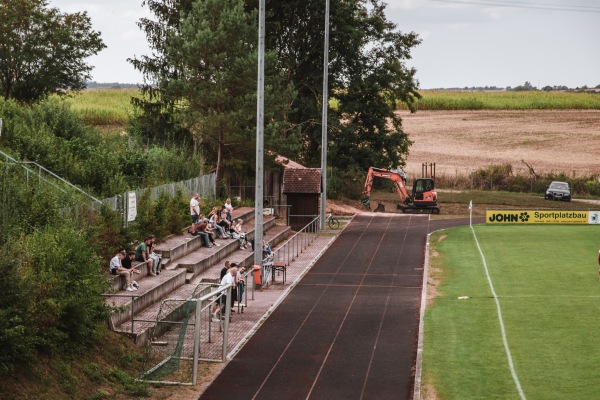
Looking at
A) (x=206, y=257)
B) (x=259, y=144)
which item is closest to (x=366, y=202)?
(x=206, y=257)

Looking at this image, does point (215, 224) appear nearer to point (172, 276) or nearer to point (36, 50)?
point (172, 276)

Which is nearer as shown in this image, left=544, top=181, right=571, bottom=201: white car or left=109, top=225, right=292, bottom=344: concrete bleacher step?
left=109, top=225, right=292, bottom=344: concrete bleacher step

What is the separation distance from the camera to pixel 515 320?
97.9 ft

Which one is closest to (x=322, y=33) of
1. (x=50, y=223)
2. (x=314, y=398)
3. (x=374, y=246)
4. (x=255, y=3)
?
(x=255, y=3)

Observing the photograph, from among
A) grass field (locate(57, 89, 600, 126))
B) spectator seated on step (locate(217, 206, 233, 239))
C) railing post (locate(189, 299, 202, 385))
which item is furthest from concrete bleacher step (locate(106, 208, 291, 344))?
grass field (locate(57, 89, 600, 126))

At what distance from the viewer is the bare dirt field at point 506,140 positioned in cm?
9731

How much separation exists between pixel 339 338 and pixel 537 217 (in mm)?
33252

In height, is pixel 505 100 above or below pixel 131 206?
above

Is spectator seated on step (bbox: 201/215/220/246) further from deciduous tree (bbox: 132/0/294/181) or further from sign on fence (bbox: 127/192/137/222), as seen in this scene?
deciduous tree (bbox: 132/0/294/181)

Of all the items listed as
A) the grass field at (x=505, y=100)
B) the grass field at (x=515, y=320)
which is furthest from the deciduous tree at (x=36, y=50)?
the grass field at (x=505, y=100)

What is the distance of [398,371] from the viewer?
78.8ft

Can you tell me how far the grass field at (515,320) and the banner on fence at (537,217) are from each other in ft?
26.2

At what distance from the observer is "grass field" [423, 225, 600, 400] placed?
900 inches

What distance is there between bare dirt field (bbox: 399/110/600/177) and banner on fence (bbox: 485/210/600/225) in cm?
3168
